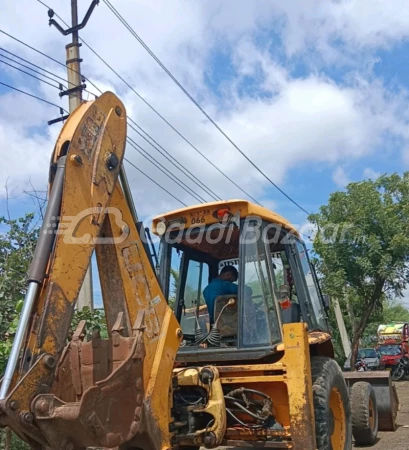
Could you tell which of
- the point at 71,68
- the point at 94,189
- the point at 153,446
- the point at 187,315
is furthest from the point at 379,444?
the point at 71,68

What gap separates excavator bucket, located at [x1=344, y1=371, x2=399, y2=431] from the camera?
29.4 ft

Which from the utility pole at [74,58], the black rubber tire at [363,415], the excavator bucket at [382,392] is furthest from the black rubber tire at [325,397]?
the utility pole at [74,58]

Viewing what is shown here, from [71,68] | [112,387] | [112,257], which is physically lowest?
[112,387]

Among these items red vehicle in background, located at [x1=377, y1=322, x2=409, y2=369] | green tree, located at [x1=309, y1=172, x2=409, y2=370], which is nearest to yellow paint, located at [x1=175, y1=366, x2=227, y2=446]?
green tree, located at [x1=309, y1=172, x2=409, y2=370]

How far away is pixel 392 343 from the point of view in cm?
3050

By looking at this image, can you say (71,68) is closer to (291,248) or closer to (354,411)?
(291,248)

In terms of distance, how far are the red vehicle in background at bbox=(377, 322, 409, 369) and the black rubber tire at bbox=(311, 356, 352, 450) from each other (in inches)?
867

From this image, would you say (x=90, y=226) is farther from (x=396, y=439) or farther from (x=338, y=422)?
(x=396, y=439)

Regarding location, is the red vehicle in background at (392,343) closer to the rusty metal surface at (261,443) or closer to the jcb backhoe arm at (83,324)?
the rusty metal surface at (261,443)

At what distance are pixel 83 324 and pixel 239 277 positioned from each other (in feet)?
6.31

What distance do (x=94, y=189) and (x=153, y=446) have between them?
6.41 ft

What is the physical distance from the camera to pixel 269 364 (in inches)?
204

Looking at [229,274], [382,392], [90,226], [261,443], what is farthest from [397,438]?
[90,226]

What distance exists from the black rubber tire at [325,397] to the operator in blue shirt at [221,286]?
112 cm
